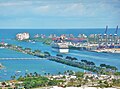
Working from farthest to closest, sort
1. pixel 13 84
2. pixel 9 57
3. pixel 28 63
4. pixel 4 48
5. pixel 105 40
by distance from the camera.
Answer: pixel 105 40
pixel 4 48
pixel 9 57
pixel 28 63
pixel 13 84

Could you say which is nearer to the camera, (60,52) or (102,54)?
(102,54)

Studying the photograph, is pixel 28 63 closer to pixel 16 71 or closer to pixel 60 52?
pixel 16 71

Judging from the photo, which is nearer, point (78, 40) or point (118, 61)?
point (118, 61)

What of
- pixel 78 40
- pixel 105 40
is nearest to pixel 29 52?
pixel 105 40

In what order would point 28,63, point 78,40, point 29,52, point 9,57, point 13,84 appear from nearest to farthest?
1. point 13,84
2. point 28,63
3. point 9,57
4. point 29,52
5. point 78,40

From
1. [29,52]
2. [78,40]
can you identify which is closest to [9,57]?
[29,52]

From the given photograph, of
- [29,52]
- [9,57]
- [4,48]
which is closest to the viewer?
[9,57]

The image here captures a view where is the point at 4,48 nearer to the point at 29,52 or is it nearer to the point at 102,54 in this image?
the point at 29,52

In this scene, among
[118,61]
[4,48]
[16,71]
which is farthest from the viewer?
[4,48]
